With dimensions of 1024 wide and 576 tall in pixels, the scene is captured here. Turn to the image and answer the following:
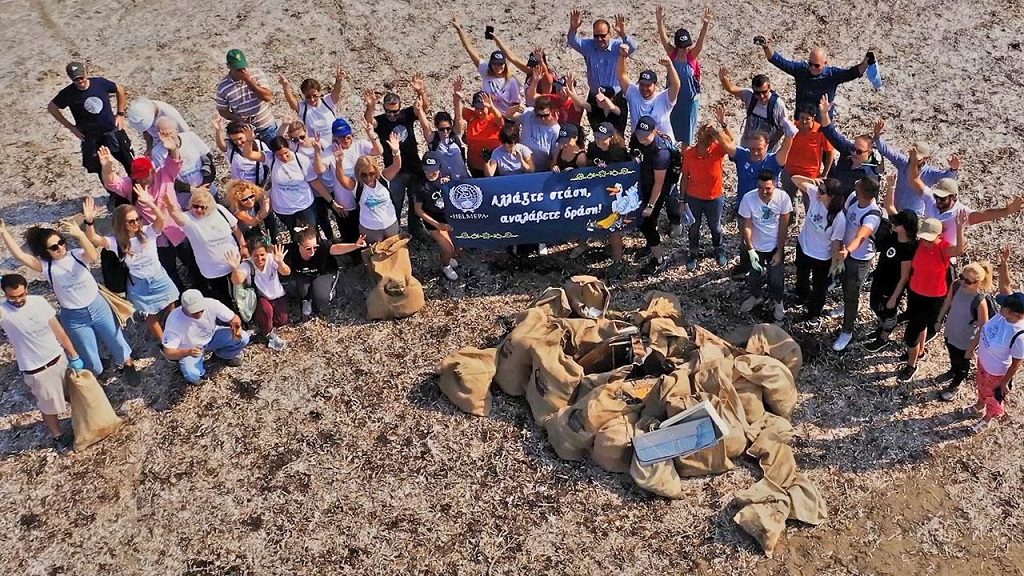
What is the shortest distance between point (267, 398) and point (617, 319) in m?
3.91

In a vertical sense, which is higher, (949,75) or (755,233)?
(949,75)

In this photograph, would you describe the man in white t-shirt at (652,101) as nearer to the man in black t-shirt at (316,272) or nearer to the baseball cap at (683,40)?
the baseball cap at (683,40)

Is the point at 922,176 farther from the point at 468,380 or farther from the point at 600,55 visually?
the point at 468,380

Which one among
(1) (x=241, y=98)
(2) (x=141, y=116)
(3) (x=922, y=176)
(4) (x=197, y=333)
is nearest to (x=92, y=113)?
(2) (x=141, y=116)

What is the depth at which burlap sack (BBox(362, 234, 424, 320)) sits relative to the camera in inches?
388

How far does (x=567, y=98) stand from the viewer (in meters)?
11.3

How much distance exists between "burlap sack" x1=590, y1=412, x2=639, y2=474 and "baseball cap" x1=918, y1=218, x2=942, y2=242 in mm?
3307

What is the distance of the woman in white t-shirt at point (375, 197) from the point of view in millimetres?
9625

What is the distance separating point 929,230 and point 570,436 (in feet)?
13.1

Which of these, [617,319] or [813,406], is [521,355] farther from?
[813,406]

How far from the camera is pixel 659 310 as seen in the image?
9.21 meters

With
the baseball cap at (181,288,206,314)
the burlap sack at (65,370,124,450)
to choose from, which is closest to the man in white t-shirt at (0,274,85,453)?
the burlap sack at (65,370,124,450)

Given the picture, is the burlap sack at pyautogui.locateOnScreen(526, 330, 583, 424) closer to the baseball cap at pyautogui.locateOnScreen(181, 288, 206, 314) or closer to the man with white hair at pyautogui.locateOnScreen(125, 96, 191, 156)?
the baseball cap at pyautogui.locateOnScreen(181, 288, 206, 314)

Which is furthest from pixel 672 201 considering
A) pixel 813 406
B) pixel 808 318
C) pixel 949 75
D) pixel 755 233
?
pixel 949 75
